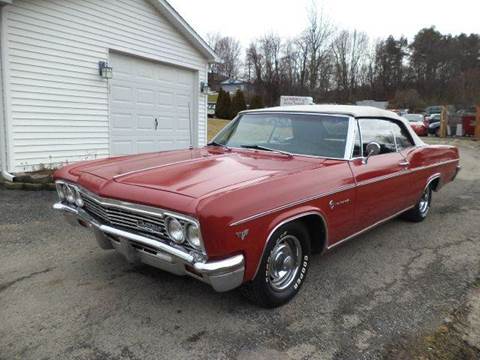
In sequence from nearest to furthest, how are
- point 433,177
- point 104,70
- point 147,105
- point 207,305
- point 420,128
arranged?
point 207,305, point 433,177, point 104,70, point 147,105, point 420,128

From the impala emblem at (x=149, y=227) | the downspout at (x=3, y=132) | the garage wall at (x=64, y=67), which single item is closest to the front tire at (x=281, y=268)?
the impala emblem at (x=149, y=227)

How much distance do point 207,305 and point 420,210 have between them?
12.4 feet

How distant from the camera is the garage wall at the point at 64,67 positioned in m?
7.61

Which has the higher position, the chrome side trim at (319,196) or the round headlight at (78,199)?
the chrome side trim at (319,196)

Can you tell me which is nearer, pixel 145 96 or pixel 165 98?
pixel 145 96

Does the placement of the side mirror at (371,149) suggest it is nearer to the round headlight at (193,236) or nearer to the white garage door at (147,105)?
the round headlight at (193,236)

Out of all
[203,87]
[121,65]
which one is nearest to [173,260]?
[121,65]

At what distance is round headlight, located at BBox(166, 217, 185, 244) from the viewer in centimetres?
259

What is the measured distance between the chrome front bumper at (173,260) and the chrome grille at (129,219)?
5cm

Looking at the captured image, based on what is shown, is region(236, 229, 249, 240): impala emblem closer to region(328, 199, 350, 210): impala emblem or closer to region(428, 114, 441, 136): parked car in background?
region(328, 199, 350, 210): impala emblem

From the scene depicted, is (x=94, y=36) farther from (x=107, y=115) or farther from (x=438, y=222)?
(x=438, y=222)

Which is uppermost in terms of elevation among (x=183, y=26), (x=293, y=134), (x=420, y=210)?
(x=183, y=26)

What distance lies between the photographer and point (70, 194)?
11.8 ft

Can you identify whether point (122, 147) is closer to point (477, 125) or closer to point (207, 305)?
point (207, 305)
